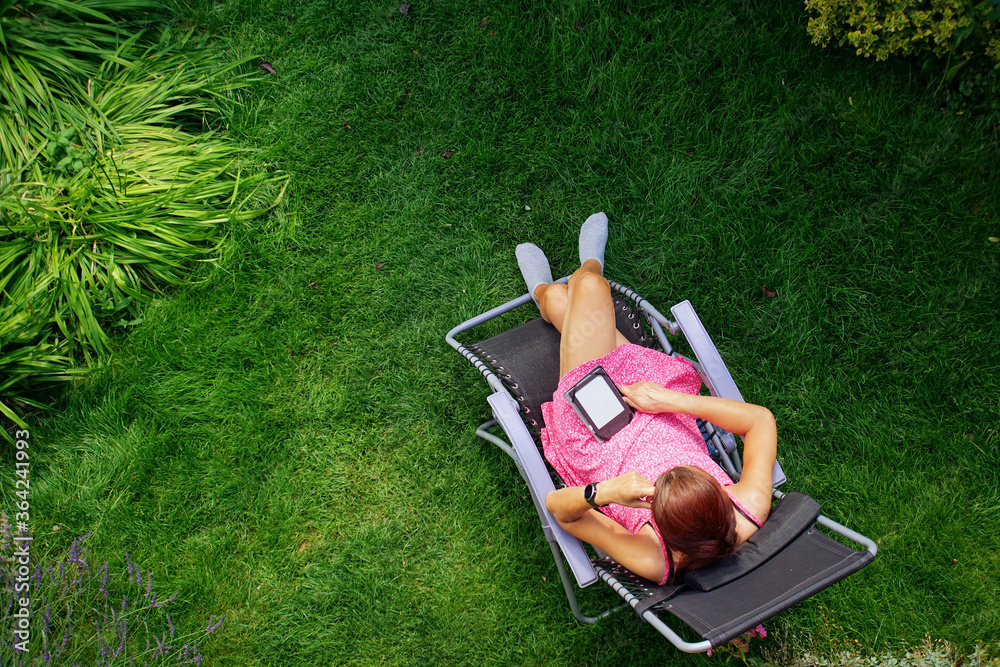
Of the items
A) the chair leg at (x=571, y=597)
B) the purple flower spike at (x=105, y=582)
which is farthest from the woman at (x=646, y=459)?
the purple flower spike at (x=105, y=582)

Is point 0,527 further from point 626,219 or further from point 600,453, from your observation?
point 626,219

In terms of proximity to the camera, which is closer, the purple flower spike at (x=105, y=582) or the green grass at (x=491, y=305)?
the purple flower spike at (x=105, y=582)

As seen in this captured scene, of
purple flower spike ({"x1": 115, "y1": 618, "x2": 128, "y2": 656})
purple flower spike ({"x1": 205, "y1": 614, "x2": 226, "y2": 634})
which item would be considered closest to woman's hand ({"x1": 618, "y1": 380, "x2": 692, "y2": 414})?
purple flower spike ({"x1": 205, "y1": 614, "x2": 226, "y2": 634})

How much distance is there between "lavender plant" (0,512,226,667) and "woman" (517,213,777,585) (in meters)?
2.24

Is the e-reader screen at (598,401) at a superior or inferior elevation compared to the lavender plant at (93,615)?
superior

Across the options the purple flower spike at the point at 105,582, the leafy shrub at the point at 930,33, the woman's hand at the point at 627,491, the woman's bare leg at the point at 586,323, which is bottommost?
the purple flower spike at the point at 105,582

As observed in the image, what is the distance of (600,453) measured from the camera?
110 inches

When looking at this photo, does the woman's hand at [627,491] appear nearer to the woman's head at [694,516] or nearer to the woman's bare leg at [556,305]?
the woman's head at [694,516]

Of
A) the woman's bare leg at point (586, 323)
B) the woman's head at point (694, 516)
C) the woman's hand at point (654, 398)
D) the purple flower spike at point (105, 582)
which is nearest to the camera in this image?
the woman's head at point (694, 516)

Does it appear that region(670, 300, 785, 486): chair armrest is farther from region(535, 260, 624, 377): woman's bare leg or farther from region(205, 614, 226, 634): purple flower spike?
region(205, 614, 226, 634): purple flower spike

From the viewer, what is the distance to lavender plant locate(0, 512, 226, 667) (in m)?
3.17

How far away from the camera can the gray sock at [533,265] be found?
11.9 feet

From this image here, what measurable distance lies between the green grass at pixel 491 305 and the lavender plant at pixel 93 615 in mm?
119

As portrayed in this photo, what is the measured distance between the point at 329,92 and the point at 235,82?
24.5 inches
